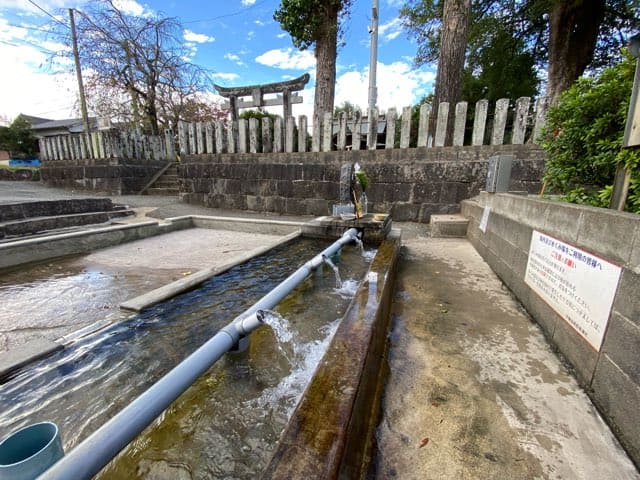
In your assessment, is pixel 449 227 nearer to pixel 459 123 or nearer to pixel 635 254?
pixel 459 123

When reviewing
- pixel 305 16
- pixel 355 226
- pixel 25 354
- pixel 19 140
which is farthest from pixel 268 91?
pixel 19 140

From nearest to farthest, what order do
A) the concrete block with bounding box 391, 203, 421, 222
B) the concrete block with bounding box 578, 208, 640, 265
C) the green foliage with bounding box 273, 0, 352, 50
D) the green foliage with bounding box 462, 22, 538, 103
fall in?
the concrete block with bounding box 578, 208, 640, 265, the concrete block with bounding box 391, 203, 421, 222, the green foliage with bounding box 273, 0, 352, 50, the green foliage with bounding box 462, 22, 538, 103

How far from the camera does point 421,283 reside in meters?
3.26

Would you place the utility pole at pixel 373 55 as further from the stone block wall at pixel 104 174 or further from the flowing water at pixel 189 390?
the stone block wall at pixel 104 174

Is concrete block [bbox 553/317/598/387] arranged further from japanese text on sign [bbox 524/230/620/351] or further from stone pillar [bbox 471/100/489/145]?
stone pillar [bbox 471/100/489/145]

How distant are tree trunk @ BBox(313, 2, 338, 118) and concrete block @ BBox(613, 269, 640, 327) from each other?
328 inches

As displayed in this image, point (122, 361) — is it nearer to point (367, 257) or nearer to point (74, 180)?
point (367, 257)

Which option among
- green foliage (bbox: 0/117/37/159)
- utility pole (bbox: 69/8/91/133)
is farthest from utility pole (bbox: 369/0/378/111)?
green foliage (bbox: 0/117/37/159)

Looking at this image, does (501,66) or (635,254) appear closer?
(635,254)

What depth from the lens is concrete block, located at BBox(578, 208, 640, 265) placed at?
1.48 meters

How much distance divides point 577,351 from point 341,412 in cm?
165

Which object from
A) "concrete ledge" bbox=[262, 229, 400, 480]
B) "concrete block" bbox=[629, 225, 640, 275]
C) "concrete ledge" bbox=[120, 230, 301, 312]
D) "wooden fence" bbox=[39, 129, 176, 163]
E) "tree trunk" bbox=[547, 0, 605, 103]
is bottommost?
"concrete ledge" bbox=[120, 230, 301, 312]

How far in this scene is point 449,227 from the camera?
18.1 feet

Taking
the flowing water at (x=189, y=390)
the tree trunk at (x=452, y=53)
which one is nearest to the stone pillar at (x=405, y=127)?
the tree trunk at (x=452, y=53)
